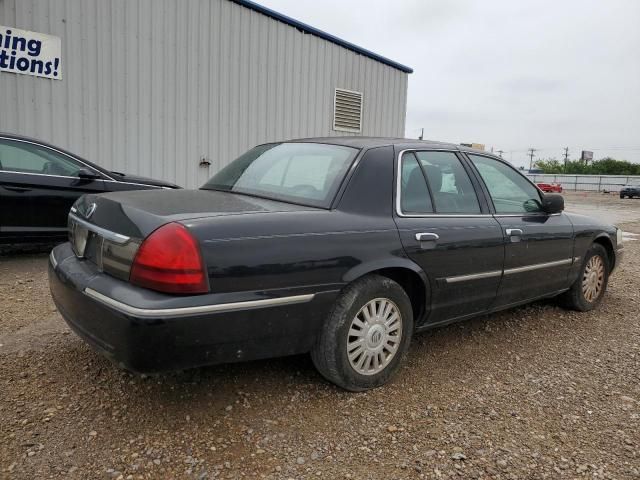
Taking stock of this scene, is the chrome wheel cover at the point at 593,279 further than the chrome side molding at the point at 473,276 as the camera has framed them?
Yes

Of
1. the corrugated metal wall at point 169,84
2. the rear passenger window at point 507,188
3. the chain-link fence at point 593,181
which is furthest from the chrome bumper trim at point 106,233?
the chain-link fence at point 593,181

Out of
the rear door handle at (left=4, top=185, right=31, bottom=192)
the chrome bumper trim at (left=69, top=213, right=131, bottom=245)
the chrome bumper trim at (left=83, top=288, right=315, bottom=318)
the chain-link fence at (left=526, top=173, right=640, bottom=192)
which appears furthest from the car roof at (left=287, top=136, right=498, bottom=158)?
the chain-link fence at (left=526, top=173, right=640, bottom=192)

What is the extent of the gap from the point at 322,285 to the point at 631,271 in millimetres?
5860

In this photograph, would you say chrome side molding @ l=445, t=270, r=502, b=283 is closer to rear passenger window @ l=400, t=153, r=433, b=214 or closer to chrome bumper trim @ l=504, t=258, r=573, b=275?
chrome bumper trim @ l=504, t=258, r=573, b=275

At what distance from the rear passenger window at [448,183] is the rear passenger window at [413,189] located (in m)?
0.06

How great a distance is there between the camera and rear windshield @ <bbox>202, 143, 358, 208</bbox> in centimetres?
286

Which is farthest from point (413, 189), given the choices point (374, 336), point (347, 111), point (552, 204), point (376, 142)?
point (347, 111)

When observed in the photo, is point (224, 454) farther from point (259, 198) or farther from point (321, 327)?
point (259, 198)

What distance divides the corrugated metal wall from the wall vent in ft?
0.67

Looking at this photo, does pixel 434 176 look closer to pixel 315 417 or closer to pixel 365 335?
pixel 365 335

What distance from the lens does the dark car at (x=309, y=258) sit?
2.20 m

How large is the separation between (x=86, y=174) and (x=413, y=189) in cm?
417

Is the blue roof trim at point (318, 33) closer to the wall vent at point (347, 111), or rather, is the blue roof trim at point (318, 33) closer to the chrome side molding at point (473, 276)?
the wall vent at point (347, 111)

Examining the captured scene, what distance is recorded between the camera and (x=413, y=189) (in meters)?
3.12
